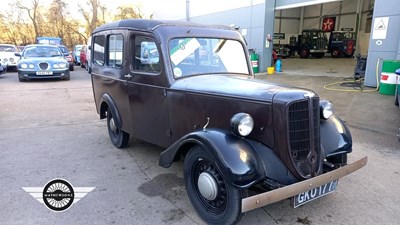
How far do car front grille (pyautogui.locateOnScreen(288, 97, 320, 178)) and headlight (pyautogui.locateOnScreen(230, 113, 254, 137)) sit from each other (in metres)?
0.33

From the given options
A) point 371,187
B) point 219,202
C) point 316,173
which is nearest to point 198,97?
point 219,202

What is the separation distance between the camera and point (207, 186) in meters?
2.68

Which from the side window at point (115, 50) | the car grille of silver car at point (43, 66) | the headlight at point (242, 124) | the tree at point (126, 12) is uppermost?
the tree at point (126, 12)

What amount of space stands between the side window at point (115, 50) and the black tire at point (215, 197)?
2.05 meters

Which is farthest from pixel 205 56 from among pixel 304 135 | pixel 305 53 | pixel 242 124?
pixel 305 53

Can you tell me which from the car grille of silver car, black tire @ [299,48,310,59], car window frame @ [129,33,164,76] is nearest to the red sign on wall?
black tire @ [299,48,310,59]

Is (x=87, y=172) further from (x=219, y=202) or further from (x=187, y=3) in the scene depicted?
(x=187, y=3)

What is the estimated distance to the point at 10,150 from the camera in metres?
4.68

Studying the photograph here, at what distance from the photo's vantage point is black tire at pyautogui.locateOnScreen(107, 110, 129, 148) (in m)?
4.67

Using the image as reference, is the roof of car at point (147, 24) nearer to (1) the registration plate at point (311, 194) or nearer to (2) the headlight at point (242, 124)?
(2) the headlight at point (242, 124)

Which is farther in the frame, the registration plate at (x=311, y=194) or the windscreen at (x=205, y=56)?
the windscreen at (x=205, y=56)

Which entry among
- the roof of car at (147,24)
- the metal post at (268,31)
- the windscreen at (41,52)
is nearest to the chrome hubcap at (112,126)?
the roof of car at (147,24)

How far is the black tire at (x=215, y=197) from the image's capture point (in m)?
2.48

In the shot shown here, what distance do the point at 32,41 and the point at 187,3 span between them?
26.4m
